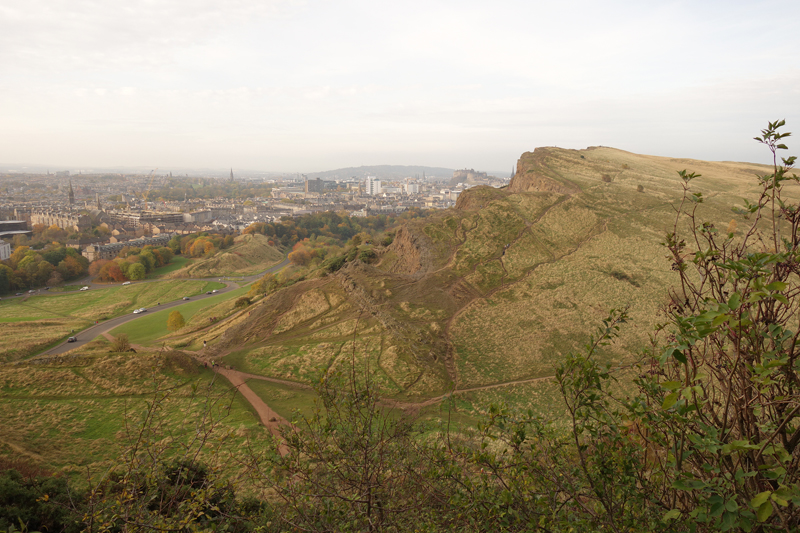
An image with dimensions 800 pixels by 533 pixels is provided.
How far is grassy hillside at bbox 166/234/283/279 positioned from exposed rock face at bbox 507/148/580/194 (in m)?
57.2

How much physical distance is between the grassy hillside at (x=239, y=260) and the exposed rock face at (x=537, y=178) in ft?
188

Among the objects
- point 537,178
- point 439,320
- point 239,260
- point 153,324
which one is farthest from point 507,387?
point 239,260

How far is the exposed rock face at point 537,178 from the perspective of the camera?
5241cm

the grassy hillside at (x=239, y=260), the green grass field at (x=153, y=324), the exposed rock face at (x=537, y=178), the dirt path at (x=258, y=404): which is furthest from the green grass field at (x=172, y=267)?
→ the exposed rock face at (x=537, y=178)

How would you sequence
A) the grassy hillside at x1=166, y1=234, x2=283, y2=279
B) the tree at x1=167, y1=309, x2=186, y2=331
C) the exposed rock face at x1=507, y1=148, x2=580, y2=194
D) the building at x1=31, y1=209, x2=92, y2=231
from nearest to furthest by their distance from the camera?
the tree at x1=167, y1=309, x2=186, y2=331 → the exposed rock face at x1=507, y1=148, x2=580, y2=194 → the grassy hillside at x1=166, y1=234, x2=283, y2=279 → the building at x1=31, y1=209, x2=92, y2=231

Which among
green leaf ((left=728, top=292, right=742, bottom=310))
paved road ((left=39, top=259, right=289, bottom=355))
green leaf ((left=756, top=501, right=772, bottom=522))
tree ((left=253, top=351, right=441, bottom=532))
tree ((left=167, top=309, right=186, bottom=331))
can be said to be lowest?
paved road ((left=39, top=259, right=289, bottom=355))

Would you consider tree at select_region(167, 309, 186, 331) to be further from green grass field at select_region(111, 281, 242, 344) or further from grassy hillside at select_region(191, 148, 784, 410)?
grassy hillside at select_region(191, 148, 784, 410)

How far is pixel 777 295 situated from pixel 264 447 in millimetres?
21061

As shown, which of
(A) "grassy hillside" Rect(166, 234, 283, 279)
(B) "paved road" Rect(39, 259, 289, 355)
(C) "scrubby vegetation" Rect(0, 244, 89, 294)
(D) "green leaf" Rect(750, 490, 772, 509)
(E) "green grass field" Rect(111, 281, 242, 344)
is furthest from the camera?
(A) "grassy hillside" Rect(166, 234, 283, 279)

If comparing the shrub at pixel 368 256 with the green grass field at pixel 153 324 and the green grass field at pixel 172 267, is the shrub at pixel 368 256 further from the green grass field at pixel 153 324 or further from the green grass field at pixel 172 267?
the green grass field at pixel 172 267

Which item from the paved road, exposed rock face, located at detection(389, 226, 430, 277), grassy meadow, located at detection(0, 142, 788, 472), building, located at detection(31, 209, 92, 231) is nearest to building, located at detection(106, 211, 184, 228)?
building, located at detection(31, 209, 92, 231)

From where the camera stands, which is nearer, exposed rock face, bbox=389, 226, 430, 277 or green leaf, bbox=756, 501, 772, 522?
green leaf, bbox=756, 501, 772, 522

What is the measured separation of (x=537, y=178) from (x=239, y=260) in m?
64.5

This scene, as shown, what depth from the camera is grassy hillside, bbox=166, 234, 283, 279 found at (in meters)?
80.1
